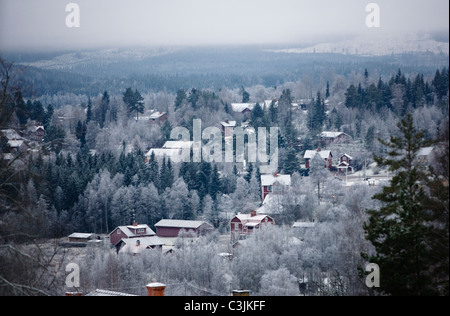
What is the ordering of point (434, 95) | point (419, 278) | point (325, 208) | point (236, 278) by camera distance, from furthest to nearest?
1. point (434, 95)
2. point (325, 208)
3. point (236, 278)
4. point (419, 278)

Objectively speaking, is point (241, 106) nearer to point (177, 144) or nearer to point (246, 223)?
point (177, 144)

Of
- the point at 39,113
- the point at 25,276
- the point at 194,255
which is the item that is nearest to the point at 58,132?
the point at 39,113

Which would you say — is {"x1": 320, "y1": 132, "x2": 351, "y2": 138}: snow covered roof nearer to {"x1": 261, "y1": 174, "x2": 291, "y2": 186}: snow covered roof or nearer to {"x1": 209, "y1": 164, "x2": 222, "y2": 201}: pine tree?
{"x1": 261, "y1": 174, "x2": 291, "y2": 186}: snow covered roof

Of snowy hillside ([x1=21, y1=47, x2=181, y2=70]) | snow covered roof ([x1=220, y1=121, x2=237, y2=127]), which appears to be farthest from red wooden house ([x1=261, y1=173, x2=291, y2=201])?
snowy hillside ([x1=21, y1=47, x2=181, y2=70])

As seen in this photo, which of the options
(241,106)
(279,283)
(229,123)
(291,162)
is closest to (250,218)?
(291,162)

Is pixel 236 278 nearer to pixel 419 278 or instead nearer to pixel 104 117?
pixel 419 278

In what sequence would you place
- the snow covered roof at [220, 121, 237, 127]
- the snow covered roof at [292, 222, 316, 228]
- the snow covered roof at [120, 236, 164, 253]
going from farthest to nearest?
1. the snow covered roof at [220, 121, 237, 127]
2. the snow covered roof at [292, 222, 316, 228]
3. the snow covered roof at [120, 236, 164, 253]
